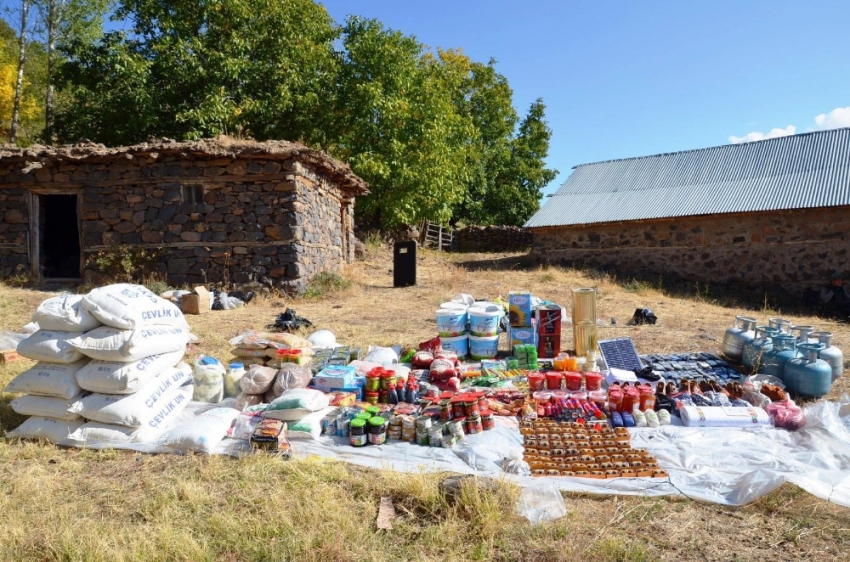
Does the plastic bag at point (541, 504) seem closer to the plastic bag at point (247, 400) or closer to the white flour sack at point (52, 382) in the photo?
the plastic bag at point (247, 400)

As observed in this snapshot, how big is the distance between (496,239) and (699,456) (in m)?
20.6

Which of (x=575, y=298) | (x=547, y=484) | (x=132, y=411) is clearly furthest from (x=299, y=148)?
(x=547, y=484)

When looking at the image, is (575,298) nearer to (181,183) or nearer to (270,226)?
(270,226)

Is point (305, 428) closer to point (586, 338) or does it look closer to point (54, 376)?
point (54, 376)

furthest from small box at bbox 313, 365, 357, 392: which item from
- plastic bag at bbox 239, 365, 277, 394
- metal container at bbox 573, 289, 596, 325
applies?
metal container at bbox 573, 289, 596, 325

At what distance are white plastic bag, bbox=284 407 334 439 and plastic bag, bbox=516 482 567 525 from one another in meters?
1.73

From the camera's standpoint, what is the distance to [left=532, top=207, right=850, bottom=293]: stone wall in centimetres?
1314

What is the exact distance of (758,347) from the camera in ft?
18.1

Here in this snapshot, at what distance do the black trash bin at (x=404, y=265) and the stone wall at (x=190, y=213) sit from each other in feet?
9.44

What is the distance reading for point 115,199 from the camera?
10.6 meters

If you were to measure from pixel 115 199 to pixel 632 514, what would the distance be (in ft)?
36.7

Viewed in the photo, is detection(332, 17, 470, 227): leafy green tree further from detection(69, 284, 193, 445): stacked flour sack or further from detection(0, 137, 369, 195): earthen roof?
detection(69, 284, 193, 445): stacked flour sack

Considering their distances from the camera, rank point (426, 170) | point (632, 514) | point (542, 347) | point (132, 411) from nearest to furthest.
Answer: point (632, 514), point (132, 411), point (542, 347), point (426, 170)

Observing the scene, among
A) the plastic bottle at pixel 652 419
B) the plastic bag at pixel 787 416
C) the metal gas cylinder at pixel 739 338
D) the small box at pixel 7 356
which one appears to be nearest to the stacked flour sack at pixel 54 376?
the small box at pixel 7 356
